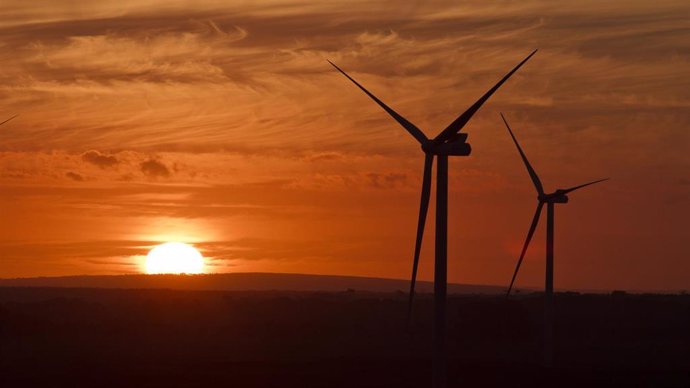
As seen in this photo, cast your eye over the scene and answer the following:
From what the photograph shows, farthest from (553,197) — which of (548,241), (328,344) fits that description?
(328,344)

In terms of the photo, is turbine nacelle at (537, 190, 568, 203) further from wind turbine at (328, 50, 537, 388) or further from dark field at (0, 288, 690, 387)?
wind turbine at (328, 50, 537, 388)

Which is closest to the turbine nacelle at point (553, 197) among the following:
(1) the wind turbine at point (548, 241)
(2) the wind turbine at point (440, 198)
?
(1) the wind turbine at point (548, 241)

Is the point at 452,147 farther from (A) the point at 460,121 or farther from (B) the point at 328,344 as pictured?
(B) the point at 328,344

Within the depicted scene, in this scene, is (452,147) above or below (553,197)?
below

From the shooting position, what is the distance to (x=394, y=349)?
10281 centimetres

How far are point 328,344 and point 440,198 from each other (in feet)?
182

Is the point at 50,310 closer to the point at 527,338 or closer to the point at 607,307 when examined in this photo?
the point at 527,338

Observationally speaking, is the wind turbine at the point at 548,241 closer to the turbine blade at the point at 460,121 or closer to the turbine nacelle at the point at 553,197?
the turbine nacelle at the point at 553,197

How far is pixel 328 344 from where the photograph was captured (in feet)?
352

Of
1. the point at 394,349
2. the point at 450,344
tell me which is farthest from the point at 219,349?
the point at 450,344

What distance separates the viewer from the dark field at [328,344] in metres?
70.6

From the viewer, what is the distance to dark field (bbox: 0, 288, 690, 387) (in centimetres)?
7062

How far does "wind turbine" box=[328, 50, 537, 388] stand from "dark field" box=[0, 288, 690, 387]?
1359 cm

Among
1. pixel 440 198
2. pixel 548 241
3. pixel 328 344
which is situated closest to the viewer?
pixel 440 198
